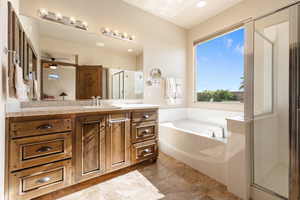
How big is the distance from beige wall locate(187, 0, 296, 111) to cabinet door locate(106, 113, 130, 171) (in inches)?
78.7

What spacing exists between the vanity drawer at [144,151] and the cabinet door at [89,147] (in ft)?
1.47

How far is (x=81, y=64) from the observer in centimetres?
206

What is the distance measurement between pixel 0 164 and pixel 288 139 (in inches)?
94.7

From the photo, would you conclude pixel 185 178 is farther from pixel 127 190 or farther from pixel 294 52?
pixel 294 52

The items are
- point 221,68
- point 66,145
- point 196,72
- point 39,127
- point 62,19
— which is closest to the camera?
point 39,127

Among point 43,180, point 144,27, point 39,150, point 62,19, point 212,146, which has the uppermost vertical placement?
point 144,27

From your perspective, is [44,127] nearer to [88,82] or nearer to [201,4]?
[88,82]

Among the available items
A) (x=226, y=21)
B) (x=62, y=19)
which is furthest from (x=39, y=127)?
(x=226, y=21)

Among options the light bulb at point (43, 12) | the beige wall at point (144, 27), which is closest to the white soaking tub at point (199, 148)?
the beige wall at point (144, 27)

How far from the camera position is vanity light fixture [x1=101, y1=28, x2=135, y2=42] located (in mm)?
2266

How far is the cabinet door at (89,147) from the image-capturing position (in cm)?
150

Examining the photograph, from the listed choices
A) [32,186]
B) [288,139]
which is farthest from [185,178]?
[32,186]

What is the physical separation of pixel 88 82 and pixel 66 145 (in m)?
0.99

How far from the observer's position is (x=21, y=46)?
149cm
